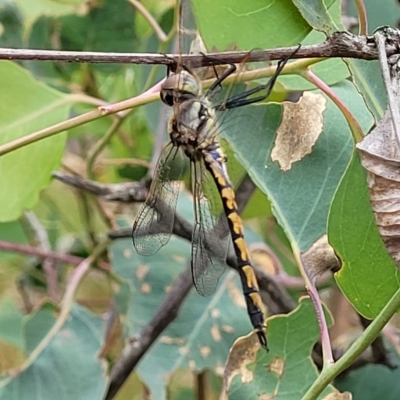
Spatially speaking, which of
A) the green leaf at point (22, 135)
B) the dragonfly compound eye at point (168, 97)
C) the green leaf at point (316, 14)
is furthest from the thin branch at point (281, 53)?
the green leaf at point (22, 135)

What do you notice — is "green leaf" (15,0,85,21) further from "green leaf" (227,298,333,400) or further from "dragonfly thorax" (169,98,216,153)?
"green leaf" (227,298,333,400)

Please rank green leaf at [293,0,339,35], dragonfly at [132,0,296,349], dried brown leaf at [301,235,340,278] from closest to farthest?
green leaf at [293,0,339,35], dried brown leaf at [301,235,340,278], dragonfly at [132,0,296,349]

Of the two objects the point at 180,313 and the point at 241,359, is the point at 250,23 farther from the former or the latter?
the point at 180,313

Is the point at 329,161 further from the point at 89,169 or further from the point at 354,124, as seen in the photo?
the point at 89,169

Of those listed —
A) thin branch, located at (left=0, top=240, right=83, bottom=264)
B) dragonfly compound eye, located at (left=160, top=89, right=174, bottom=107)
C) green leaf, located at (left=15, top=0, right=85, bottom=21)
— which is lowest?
thin branch, located at (left=0, top=240, right=83, bottom=264)

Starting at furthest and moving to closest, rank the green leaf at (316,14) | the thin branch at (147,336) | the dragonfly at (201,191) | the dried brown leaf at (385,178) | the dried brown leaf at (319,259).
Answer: the thin branch at (147,336)
the dragonfly at (201,191)
the dried brown leaf at (319,259)
the green leaf at (316,14)
the dried brown leaf at (385,178)

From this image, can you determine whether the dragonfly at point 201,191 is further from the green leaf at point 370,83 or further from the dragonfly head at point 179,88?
the green leaf at point 370,83

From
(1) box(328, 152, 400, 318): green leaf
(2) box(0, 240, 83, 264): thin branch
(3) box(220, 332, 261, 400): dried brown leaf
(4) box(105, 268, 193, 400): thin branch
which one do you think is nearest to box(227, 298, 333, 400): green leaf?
(3) box(220, 332, 261, 400): dried brown leaf
